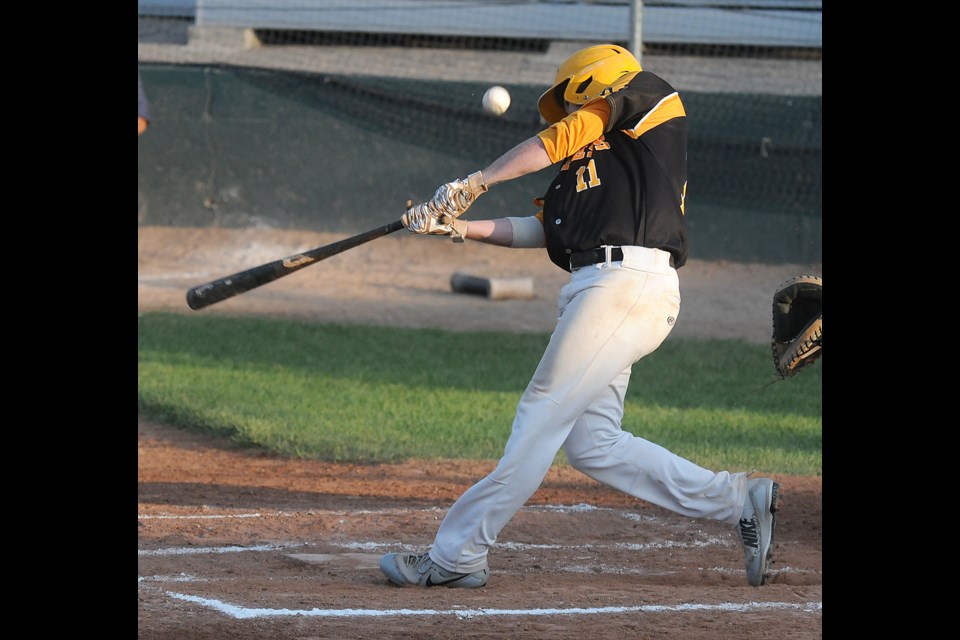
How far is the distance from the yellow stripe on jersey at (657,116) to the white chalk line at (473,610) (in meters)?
1.67

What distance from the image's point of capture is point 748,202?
15117 millimetres

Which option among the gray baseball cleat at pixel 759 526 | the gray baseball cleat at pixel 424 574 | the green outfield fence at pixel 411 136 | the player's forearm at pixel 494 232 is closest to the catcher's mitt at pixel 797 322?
the gray baseball cleat at pixel 759 526

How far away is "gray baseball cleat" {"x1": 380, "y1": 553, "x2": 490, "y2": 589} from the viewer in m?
4.46

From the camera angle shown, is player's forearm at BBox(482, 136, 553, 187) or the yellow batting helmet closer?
player's forearm at BBox(482, 136, 553, 187)

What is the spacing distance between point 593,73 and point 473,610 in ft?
6.47

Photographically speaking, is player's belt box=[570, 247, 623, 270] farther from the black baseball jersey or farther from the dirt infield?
the dirt infield

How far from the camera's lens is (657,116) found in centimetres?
448

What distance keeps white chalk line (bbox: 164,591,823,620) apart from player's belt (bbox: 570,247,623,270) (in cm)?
121

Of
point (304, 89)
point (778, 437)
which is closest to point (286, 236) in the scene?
point (304, 89)

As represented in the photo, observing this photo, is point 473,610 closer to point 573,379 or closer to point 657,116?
point 573,379

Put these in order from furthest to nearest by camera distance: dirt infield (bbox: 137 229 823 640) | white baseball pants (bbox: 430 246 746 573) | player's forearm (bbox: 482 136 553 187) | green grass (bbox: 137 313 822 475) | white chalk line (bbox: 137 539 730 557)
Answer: green grass (bbox: 137 313 822 475) → white chalk line (bbox: 137 539 730 557) → white baseball pants (bbox: 430 246 746 573) → player's forearm (bbox: 482 136 553 187) → dirt infield (bbox: 137 229 823 640)

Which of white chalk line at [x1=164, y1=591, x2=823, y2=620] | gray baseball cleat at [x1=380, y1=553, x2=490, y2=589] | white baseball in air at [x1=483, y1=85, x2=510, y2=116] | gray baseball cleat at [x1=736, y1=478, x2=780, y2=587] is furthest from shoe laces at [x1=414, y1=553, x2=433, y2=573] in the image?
white baseball in air at [x1=483, y1=85, x2=510, y2=116]

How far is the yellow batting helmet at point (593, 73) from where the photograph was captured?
4508mm

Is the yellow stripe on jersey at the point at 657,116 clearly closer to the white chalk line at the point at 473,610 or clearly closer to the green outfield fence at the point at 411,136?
the white chalk line at the point at 473,610
